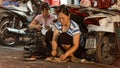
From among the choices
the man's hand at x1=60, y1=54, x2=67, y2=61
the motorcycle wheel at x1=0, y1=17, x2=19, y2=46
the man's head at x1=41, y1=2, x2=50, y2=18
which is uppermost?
the man's head at x1=41, y1=2, x2=50, y2=18

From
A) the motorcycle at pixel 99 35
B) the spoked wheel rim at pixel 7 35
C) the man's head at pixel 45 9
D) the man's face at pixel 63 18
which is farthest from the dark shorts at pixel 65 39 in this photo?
the spoked wheel rim at pixel 7 35

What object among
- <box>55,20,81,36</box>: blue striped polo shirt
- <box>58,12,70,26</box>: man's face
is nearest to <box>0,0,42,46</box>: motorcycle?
<box>55,20,81,36</box>: blue striped polo shirt

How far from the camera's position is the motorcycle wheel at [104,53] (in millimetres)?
7075

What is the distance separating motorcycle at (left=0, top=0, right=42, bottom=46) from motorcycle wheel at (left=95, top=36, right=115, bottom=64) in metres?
3.31

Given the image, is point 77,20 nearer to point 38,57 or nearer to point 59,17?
point 59,17

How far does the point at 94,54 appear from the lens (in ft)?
23.4

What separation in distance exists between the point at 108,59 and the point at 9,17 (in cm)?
394

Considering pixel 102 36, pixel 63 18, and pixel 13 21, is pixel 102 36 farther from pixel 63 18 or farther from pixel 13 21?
pixel 13 21

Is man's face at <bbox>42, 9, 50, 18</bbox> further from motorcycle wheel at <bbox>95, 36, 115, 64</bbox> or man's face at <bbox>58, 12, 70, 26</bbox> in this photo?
motorcycle wheel at <bbox>95, 36, 115, 64</bbox>

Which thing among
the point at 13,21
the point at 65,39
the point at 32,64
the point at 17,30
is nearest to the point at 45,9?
the point at 65,39

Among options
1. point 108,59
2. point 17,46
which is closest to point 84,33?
point 108,59

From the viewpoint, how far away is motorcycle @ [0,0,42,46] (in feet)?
32.4

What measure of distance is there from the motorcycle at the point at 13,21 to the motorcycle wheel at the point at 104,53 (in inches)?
130

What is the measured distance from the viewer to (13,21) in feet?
33.1
